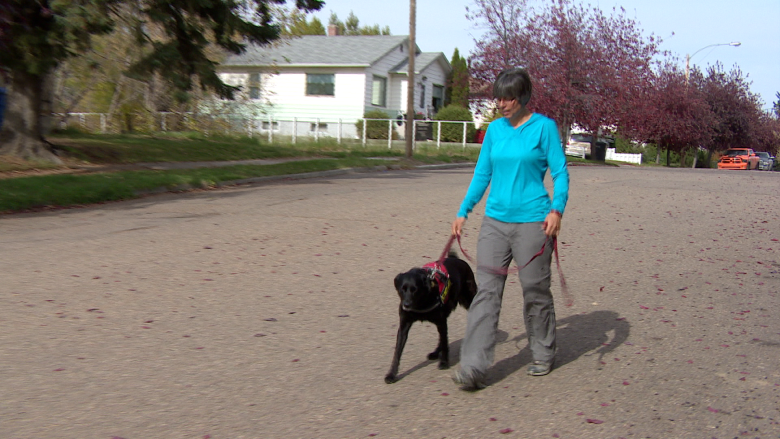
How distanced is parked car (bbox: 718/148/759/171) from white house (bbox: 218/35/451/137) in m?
20.8

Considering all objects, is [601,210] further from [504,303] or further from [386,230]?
[504,303]

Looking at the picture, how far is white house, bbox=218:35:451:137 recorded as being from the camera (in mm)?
40188

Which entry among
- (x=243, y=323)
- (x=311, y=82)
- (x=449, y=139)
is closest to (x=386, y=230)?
(x=243, y=323)

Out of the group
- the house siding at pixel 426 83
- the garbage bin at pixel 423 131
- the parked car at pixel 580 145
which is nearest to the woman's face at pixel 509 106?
the garbage bin at pixel 423 131

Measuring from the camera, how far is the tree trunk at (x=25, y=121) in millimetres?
15477

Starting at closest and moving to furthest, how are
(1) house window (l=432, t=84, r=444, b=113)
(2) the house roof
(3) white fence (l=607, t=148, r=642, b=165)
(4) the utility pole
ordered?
(4) the utility pole
(2) the house roof
(1) house window (l=432, t=84, r=444, b=113)
(3) white fence (l=607, t=148, r=642, b=165)

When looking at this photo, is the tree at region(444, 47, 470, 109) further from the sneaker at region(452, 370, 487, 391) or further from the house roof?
the sneaker at region(452, 370, 487, 391)

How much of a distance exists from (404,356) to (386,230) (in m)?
5.10

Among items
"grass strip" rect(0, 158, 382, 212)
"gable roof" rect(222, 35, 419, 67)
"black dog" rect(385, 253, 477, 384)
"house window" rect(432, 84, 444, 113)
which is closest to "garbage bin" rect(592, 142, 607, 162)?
"house window" rect(432, 84, 444, 113)

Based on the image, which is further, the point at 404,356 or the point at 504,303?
the point at 504,303

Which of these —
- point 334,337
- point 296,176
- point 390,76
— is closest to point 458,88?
point 390,76

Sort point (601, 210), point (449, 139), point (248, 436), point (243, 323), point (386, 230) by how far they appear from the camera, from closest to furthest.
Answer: point (248, 436) < point (243, 323) < point (386, 230) < point (601, 210) < point (449, 139)

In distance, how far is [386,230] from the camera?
9.93 m

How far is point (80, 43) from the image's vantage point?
14773mm
